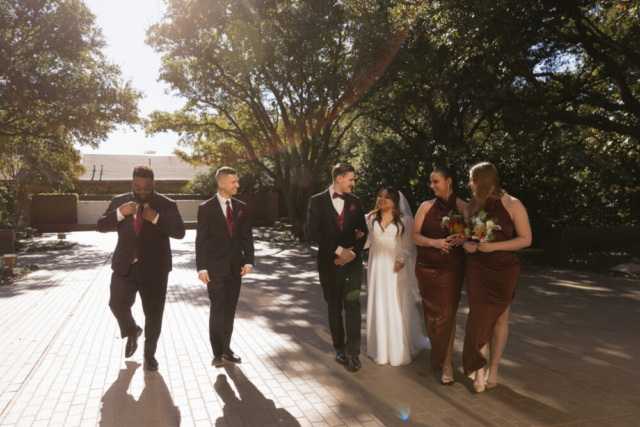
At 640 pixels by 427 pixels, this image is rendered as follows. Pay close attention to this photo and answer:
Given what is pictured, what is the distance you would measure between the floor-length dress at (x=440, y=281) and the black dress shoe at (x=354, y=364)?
29.3 inches

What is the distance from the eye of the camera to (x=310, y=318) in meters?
7.96

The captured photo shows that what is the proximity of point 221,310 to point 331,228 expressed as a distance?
1.43 m

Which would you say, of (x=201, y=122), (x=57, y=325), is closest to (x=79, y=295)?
(x=57, y=325)

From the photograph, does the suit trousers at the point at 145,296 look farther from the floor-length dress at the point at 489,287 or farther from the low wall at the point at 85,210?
the low wall at the point at 85,210

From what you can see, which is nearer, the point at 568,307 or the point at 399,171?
the point at 568,307

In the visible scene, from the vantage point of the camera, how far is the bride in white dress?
17.9ft

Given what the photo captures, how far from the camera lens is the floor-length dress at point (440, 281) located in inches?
193

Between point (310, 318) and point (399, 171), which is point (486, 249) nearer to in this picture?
point (310, 318)

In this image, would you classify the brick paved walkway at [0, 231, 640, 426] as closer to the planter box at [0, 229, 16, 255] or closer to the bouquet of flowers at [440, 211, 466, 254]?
the bouquet of flowers at [440, 211, 466, 254]

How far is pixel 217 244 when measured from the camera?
534cm

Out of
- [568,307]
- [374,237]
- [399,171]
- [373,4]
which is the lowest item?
[568,307]

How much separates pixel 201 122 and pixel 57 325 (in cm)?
2162

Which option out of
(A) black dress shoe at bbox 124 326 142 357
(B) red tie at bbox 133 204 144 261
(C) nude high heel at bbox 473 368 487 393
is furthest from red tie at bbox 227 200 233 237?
(C) nude high heel at bbox 473 368 487 393

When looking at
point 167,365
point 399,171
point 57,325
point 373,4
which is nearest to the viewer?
point 167,365
